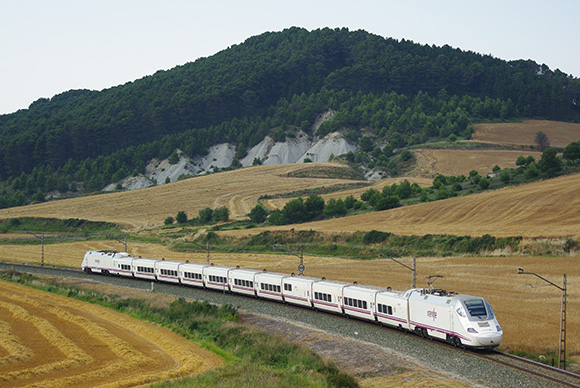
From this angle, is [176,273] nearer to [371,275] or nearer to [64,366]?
[371,275]

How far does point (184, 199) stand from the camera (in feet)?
438

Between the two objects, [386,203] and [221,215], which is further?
[221,215]

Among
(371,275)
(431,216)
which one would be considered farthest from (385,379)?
(431,216)

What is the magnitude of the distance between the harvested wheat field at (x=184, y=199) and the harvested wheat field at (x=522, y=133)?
1829 inches

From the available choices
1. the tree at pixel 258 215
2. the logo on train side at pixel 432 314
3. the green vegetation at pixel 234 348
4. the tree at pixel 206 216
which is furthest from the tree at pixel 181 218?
the logo on train side at pixel 432 314

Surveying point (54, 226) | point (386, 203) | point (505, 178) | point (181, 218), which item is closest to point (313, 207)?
point (386, 203)

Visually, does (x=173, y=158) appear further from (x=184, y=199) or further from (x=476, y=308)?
(x=476, y=308)

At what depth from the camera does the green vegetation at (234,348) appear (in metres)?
23.5

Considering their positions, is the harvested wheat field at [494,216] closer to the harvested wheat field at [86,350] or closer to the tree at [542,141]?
Answer: the harvested wheat field at [86,350]

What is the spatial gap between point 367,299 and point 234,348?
9227 mm

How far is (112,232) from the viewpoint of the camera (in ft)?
367

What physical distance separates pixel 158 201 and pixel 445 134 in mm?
91114

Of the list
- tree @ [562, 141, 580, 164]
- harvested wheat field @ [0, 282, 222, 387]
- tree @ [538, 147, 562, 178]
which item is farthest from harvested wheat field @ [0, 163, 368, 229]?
harvested wheat field @ [0, 282, 222, 387]

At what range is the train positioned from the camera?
29.4 metres
